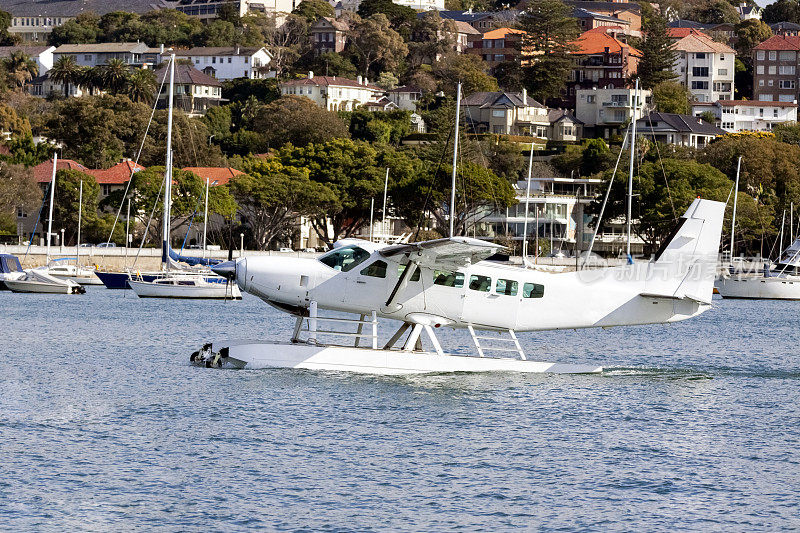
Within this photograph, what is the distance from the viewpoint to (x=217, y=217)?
94938mm

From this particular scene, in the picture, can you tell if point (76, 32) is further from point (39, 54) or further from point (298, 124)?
point (298, 124)

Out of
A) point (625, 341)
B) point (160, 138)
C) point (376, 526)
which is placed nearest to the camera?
point (376, 526)

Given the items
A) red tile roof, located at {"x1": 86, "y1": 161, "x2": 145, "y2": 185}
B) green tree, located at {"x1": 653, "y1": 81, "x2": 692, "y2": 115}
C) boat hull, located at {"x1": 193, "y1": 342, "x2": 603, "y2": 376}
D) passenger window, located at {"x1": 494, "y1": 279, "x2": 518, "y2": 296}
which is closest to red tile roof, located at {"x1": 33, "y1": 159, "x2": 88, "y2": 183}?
red tile roof, located at {"x1": 86, "y1": 161, "x2": 145, "y2": 185}

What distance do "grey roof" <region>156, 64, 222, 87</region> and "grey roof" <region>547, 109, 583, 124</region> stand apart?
4060cm

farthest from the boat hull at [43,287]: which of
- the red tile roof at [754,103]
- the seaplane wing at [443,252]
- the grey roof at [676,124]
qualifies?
the red tile roof at [754,103]

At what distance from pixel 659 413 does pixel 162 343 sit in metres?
17.7

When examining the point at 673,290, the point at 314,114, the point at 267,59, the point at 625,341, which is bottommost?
the point at 625,341

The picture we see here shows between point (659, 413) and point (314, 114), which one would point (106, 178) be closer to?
point (314, 114)

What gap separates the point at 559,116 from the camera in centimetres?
14612

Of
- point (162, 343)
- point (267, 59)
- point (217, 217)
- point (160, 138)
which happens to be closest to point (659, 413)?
point (162, 343)

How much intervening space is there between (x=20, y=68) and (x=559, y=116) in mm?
67376

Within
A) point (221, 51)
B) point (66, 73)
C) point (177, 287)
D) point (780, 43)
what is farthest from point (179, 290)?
point (780, 43)

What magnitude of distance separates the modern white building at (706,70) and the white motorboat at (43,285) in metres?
115

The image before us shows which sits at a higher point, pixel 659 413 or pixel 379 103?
pixel 379 103
